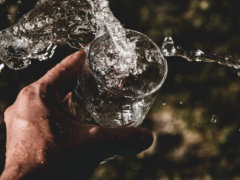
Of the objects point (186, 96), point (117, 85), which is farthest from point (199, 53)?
point (117, 85)

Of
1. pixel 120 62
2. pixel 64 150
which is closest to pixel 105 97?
pixel 120 62

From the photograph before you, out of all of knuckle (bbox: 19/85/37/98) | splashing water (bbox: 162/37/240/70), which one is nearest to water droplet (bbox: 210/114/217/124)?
splashing water (bbox: 162/37/240/70)

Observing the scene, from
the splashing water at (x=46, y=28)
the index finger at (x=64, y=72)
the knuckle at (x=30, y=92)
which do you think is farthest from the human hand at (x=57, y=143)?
the splashing water at (x=46, y=28)

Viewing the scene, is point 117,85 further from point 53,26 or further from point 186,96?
point 186,96

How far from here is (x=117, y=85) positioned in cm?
168

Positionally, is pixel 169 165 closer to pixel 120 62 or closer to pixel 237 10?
pixel 120 62

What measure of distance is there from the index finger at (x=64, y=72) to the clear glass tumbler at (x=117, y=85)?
23 centimetres

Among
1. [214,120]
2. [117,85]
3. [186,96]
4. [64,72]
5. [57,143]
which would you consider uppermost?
[117,85]

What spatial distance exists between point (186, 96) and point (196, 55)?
0.46 m

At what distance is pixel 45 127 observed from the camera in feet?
6.03

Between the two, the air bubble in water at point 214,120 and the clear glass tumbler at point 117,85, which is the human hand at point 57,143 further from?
the air bubble in water at point 214,120

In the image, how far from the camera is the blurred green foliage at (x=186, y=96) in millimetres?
2943

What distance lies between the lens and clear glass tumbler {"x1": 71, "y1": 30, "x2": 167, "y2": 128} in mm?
1579

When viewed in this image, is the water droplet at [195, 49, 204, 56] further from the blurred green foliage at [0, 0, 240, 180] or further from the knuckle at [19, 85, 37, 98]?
the knuckle at [19, 85, 37, 98]
